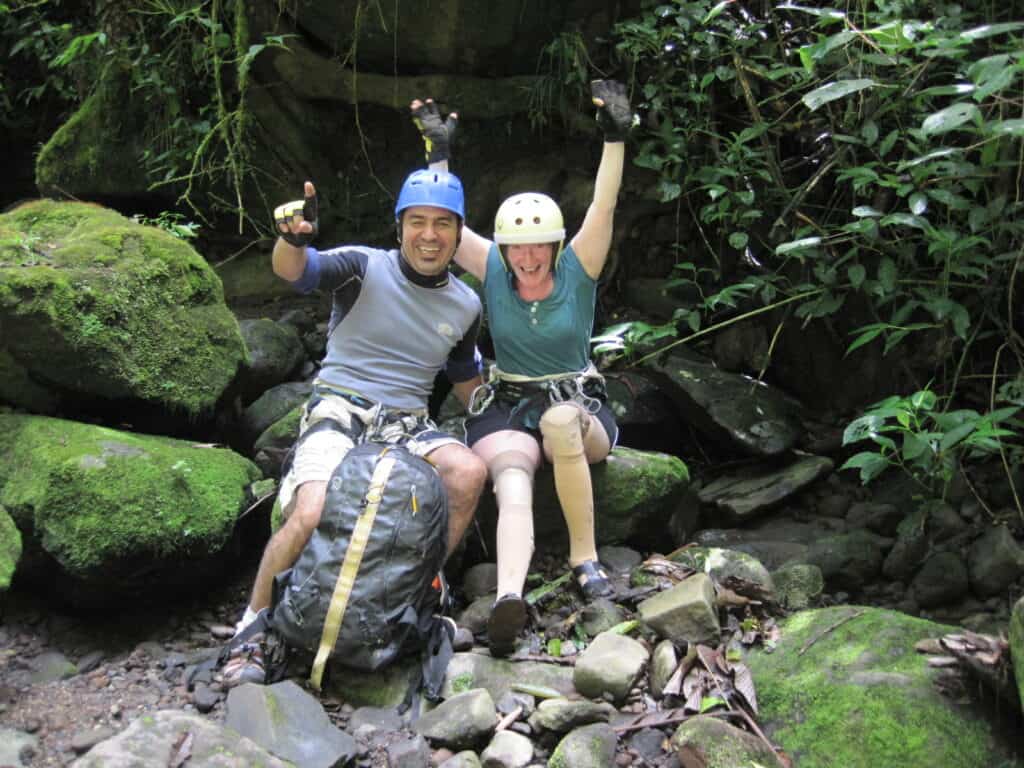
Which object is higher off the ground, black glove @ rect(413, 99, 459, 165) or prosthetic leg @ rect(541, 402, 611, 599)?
black glove @ rect(413, 99, 459, 165)

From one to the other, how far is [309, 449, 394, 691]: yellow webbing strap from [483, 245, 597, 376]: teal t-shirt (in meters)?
1.10

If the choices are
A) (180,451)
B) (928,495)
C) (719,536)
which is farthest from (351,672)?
(928,495)

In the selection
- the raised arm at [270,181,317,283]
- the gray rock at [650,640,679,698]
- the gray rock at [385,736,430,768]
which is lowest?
the gray rock at [385,736,430,768]

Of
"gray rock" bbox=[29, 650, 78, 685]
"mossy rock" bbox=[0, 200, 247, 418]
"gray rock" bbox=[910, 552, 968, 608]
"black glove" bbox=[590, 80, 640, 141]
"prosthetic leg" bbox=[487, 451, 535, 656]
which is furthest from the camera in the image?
"gray rock" bbox=[910, 552, 968, 608]

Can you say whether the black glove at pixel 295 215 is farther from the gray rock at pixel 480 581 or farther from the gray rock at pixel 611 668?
the gray rock at pixel 611 668

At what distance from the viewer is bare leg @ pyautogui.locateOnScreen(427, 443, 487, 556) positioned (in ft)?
12.0

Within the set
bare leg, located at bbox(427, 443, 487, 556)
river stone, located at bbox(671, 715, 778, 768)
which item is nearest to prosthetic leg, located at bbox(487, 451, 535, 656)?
bare leg, located at bbox(427, 443, 487, 556)

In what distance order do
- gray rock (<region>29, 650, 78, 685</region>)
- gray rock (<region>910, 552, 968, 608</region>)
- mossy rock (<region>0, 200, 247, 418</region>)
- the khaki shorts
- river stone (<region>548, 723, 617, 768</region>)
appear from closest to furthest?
river stone (<region>548, 723, 617, 768</region>)
gray rock (<region>29, 650, 78, 685</region>)
the khaki shorts
mossy rock (<region>0, 200, 247, 418</region>)
gray rock (<region>910, 552, 968, 608</region>)

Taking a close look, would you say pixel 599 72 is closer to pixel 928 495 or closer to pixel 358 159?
pixel 358 159

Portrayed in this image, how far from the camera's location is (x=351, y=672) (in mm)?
3266

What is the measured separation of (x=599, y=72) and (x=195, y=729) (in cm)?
560

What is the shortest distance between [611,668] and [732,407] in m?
3.12

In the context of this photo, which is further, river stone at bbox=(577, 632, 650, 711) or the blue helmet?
the blue helmet

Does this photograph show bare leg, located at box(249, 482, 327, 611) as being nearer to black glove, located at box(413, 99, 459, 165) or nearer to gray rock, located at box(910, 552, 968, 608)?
black glove, located at box(413, 99, 459, 165)
